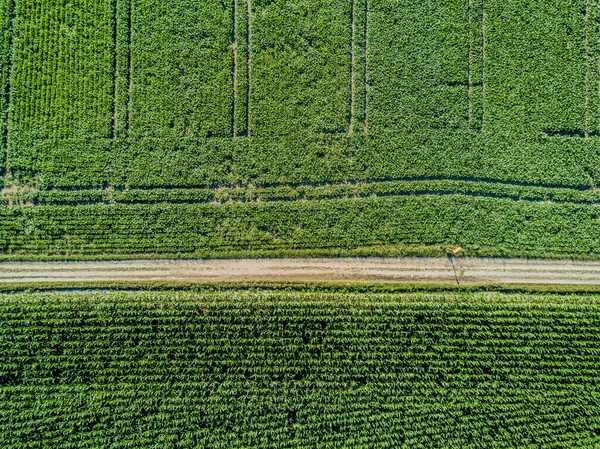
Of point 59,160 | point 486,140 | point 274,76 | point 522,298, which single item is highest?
point 274,76

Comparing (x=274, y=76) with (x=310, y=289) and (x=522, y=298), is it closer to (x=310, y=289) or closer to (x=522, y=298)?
(x=310, y=289)

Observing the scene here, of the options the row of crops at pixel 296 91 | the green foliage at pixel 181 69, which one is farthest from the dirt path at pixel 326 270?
the green foliage at pixel 181 69

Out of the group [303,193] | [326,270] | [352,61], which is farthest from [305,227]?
[352,61]

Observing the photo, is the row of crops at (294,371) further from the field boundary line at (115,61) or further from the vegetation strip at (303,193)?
the field boundary line at (115,61)

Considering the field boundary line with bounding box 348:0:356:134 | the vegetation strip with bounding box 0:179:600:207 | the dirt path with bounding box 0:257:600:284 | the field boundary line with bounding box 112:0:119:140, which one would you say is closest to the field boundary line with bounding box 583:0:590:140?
the vegetation strip with bounding box 0:179:600:207

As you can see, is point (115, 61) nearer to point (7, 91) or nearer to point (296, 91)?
point (7, 91)

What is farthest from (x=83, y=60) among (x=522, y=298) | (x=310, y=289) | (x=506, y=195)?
(x=522, y=298)
